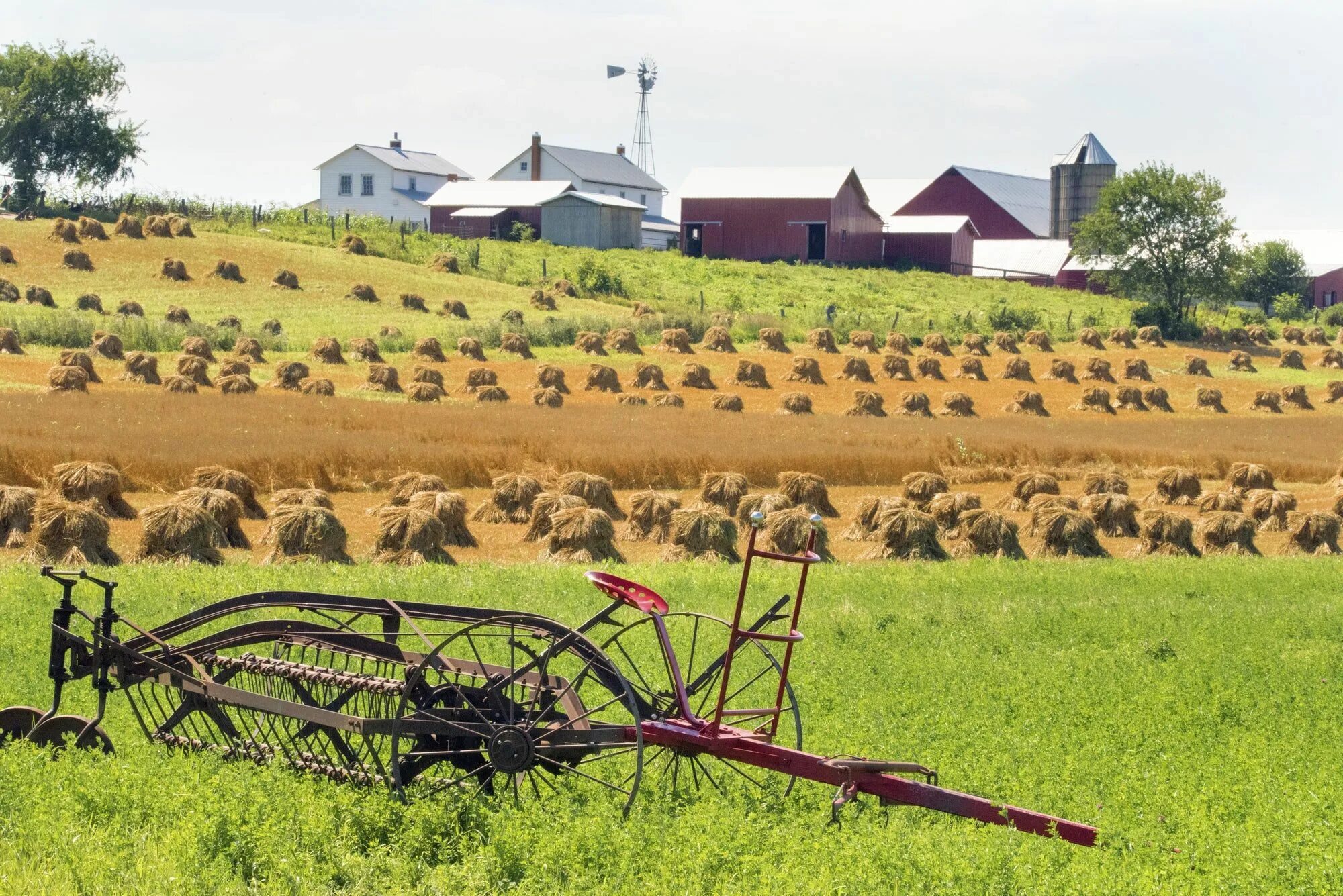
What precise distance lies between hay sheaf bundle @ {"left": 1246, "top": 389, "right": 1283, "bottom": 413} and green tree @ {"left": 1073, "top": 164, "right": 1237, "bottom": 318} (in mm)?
20611

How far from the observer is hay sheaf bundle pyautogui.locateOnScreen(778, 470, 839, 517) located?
2753 cm

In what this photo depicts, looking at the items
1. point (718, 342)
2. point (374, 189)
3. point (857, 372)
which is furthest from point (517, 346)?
point (374, 189)

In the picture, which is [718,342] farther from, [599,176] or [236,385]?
[599,176]

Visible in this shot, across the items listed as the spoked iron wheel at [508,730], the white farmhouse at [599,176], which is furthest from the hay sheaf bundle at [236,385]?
the white farmhouse at [599,176]

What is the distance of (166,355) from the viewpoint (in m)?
42.5

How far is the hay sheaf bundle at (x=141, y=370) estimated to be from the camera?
38.4m

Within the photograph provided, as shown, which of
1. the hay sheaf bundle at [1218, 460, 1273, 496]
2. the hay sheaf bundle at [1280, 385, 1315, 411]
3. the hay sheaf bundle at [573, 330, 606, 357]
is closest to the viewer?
the hay sheaf bundle at [1218, 460, 1273, 496]

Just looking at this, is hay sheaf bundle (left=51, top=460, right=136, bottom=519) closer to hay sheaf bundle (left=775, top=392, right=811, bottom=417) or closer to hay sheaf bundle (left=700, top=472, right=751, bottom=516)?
hay sheaf bundle (left=700, top=472, right=751, bottom=516)

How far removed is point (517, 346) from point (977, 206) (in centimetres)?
5681

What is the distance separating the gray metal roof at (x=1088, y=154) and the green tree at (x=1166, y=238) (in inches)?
970

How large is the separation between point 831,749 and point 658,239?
293ft

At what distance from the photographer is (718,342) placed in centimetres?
5078

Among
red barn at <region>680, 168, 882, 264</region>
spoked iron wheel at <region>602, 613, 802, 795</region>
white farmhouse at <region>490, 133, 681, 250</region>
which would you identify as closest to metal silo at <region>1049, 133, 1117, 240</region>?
red barn at <region>680, 168, 882, 264</region>

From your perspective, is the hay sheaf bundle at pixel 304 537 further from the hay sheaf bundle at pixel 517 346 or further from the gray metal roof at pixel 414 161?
the gray metal roof at pixel 414 161
